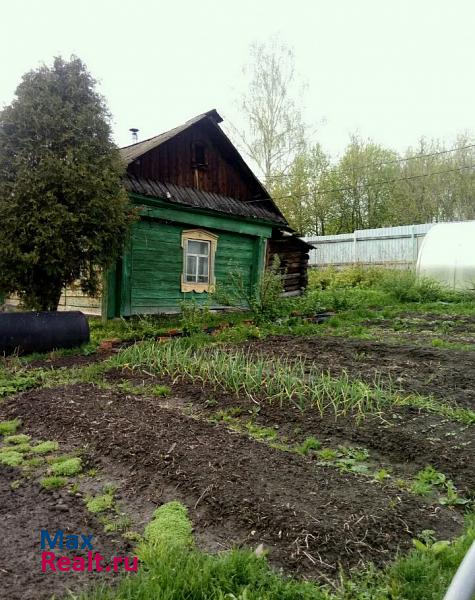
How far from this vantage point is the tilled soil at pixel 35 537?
168 centimetres

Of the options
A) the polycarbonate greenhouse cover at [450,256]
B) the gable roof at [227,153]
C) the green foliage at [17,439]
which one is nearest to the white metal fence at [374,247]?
the polycarbonate greenhouse cover at [450,256]

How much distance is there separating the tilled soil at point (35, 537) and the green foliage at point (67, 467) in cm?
16

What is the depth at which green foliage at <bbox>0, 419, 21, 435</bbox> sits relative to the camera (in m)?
3.41

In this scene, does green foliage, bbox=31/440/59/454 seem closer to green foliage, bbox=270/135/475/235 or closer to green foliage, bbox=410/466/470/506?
green foliage, bbox=410/466/470/506

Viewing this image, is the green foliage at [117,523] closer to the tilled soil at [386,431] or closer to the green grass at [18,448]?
the green grass at [18,448]

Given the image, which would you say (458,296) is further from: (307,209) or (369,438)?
(307,209)

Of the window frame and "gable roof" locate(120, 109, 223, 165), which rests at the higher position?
"gable roof" locate(120, 109, 223, 165)

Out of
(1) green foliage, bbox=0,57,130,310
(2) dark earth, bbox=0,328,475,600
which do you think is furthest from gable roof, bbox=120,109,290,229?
(2) dark earth, bbox=0,328,475,600

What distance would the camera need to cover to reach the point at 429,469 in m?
2.64

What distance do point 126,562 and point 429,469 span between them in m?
1.76

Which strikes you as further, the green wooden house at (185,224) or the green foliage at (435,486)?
the green wooden house at (185,224)

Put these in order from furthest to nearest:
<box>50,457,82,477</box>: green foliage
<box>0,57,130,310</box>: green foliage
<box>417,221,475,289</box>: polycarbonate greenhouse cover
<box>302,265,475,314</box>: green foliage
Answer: <box>417,221,475,289</box>: polycarbonate greenhouse cover → <box>302,265,475,314</box>: green foliage → <box>0,57,130,310</box>: green foliage → <box>50,457,82,477</box>: green foliage

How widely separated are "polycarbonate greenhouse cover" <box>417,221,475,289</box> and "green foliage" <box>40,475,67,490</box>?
13.1 meters

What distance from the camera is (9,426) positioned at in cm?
346
